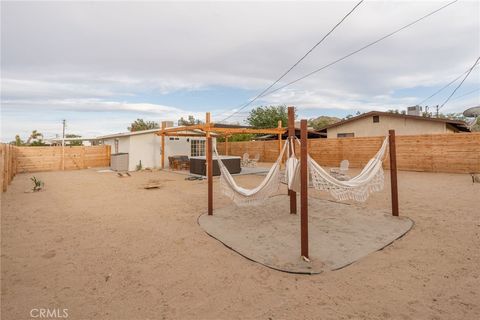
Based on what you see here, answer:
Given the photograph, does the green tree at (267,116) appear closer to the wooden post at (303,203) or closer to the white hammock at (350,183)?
the white hammock at (350,183)

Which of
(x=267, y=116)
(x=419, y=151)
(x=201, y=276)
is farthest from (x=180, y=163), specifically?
(x=267, y=116)

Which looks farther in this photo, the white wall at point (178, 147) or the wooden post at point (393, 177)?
the white wall at point (178, 147)

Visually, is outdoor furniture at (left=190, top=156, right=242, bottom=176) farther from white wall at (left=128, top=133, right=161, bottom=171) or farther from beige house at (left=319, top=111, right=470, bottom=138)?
beige house at (left=319, top=111, right=470, bottom=138)

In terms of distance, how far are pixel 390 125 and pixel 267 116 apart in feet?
64.7

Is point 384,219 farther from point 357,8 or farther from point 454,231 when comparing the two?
point 357,8

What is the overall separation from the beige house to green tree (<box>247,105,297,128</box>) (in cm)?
1542

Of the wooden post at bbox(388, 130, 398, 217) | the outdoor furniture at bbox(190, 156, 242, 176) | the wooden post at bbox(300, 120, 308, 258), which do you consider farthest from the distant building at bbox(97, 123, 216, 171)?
the wooden post at bbox(300, 120, 308, 258)

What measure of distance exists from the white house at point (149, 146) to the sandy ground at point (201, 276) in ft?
34.5

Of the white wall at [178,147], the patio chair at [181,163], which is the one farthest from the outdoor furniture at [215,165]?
the white wall at [178,147]

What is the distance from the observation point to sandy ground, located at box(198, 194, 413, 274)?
307cm

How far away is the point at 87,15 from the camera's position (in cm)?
729

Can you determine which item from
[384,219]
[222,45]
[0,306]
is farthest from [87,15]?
[384,219]

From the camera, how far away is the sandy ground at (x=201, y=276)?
83.2 inches

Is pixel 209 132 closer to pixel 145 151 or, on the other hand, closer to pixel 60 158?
pixel 145 151
